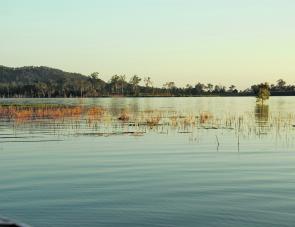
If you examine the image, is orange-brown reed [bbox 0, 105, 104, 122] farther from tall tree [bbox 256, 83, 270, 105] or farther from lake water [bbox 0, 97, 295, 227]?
tall tree [bbox 256, 83, 270, 105]

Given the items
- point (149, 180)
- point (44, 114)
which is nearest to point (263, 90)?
point (44, 114)

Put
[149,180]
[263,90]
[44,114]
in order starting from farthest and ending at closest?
[263,90] < [44,114] < [149,180]

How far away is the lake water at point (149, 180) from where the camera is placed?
49.9 feet

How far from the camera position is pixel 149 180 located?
2125 centimetres

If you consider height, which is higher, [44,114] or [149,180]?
[44,114]

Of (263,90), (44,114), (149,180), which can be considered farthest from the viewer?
(263,90)

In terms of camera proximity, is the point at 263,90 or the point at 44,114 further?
the point at 263,90

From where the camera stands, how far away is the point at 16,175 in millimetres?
22688

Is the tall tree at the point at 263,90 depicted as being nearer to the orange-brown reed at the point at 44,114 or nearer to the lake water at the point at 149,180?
the orange-brown reed at the point at 44,114

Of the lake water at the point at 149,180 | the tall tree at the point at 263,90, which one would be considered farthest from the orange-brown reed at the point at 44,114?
the tall tree at the point at 263,90

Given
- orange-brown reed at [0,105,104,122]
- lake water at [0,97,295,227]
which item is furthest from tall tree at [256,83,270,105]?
lake water at [0,97,295,227]

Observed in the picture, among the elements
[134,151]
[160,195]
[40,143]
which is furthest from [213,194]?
[40,143]

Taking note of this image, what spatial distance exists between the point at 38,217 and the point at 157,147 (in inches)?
738

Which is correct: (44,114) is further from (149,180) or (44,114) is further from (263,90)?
(263,90)
